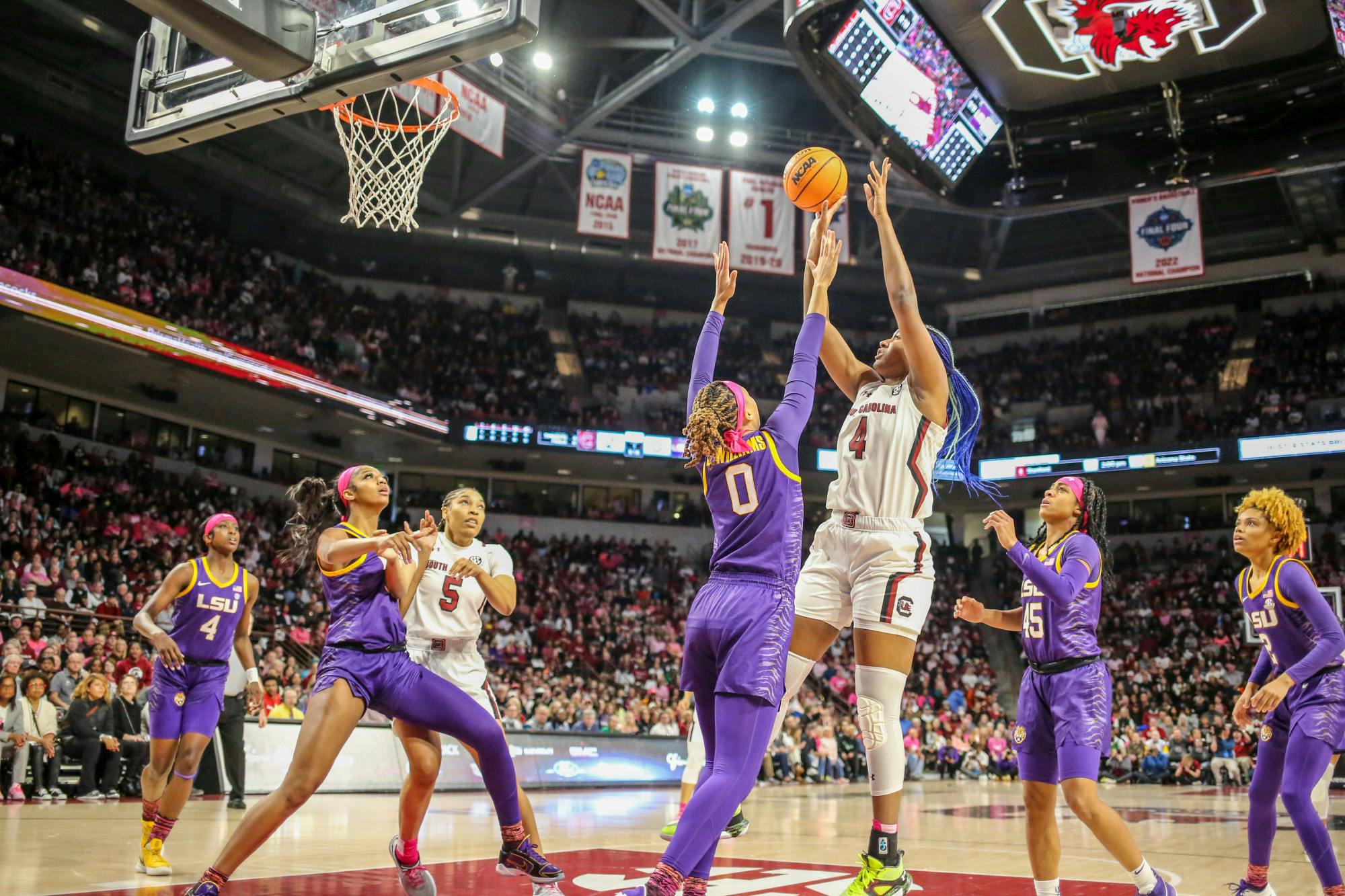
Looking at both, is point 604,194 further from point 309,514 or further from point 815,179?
point 309,514

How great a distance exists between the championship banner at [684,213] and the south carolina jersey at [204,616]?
→ 16.6m

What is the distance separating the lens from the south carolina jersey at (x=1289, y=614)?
5.67 meters

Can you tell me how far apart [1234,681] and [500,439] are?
18.7 metres

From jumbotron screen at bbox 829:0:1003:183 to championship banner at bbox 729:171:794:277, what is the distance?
8.76 metres

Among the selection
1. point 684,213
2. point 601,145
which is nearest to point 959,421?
point 684,213

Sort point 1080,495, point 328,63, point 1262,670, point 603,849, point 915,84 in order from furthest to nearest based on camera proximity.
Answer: point 915,84, point 603,849, point 328,63, point 1262,670, point 1080,495

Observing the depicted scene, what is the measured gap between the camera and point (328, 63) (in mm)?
6766

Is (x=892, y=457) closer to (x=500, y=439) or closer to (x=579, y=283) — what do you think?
(x=500, y=439)

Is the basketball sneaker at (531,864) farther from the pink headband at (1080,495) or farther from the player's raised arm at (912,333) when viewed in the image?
the pink headband at (1080,495)

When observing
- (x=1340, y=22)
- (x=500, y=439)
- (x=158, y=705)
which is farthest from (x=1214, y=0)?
(x=500, y=439)

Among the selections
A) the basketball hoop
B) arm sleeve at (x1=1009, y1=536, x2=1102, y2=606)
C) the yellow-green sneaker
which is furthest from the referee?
arm sleeve at (x1=1009, y1=536, x2=1102, y2=606)

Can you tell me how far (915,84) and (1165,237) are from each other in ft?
36.7

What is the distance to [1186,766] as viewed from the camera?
21438mm

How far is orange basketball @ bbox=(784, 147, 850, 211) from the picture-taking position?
17.5 ft
